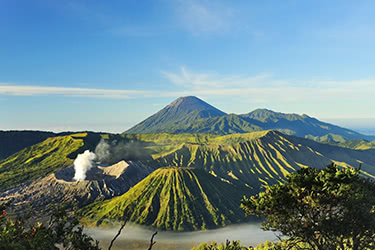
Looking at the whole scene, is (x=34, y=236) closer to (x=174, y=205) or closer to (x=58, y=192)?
(x=174, y=205)

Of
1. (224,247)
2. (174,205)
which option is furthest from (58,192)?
(224,247)

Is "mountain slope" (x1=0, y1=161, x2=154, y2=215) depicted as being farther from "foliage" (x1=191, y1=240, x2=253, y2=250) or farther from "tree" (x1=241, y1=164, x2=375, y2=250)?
"tree" (x1=241, y1=164, x2=375, y2=250)

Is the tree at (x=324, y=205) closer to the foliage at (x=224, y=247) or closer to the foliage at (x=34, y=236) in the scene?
the foliage at (x=34, y=236)

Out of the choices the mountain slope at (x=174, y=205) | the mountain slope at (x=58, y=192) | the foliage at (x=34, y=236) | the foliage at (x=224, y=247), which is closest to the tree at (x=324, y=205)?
the foliage at (x=34, y=236)

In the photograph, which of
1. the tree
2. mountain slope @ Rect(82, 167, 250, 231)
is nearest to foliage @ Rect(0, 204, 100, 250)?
the tree

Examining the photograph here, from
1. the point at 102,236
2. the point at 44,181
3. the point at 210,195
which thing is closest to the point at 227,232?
the point at 210,195
